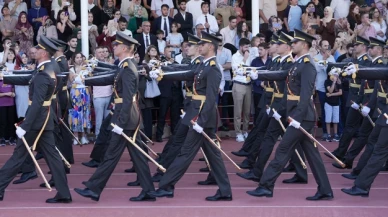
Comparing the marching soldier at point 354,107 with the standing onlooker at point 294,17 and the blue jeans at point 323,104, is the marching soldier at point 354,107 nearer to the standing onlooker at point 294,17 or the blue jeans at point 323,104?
the blue jeans at point 323,104

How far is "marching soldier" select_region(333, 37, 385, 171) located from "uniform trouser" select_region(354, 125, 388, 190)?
6.41 feet

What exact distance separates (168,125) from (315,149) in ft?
22.6

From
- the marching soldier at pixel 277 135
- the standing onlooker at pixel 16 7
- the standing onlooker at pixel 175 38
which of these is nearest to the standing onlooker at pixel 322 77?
the standing onlooker at pixel 175 38

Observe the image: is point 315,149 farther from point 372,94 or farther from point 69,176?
point 69,176

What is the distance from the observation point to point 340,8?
21.3 m

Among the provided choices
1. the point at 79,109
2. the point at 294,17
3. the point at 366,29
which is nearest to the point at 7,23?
the point at 79,109

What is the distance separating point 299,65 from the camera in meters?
12.4

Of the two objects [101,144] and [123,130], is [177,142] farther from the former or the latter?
[101,144]

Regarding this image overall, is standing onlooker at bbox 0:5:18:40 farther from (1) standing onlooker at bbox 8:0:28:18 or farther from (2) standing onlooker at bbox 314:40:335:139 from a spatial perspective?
(2) standing onlooker at bbox 314:40:335:139

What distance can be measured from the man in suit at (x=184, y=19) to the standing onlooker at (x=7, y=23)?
3197mm

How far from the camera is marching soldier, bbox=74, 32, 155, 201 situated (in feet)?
39.3

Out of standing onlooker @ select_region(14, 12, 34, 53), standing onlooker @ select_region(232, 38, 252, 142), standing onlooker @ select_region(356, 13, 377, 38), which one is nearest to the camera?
standing onlooker @ select_region(232, 38, 252, 142)

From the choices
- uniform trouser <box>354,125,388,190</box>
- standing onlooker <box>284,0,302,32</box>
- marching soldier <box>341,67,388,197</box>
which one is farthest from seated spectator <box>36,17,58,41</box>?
uniform trouser <box>354,125,388,190</box>

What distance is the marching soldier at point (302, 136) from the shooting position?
12136 mm
